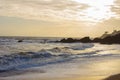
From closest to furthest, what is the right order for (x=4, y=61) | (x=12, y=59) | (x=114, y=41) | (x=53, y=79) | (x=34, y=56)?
1. (x=53, y=79)
2. (x=4, y=61)
3. (x=12, y=59)
4. (x=34, y=56)
5. (x=114, y=41)

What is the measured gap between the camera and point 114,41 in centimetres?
7562

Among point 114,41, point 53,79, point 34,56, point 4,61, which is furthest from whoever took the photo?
point 114,41

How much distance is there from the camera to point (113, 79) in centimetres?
1404

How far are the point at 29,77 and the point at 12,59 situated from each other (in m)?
7.75

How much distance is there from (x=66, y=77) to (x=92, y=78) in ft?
4.19

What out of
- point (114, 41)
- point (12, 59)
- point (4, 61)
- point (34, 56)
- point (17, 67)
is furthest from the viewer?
point (114, 41)

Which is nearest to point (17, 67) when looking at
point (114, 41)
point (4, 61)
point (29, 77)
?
point (4, 61)

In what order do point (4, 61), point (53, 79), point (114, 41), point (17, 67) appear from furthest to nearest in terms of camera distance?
point (114, 41), point (4, 61), point (17, 67), point (53, 79)

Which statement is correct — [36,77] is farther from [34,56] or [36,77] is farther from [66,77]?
[34,56]

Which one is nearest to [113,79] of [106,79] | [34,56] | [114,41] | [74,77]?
[106,79]

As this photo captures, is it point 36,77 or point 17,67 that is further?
point 17,67

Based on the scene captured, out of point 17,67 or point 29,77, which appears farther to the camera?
point 17,67

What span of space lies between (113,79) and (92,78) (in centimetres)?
100

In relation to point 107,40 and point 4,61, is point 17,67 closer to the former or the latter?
point 4,61
